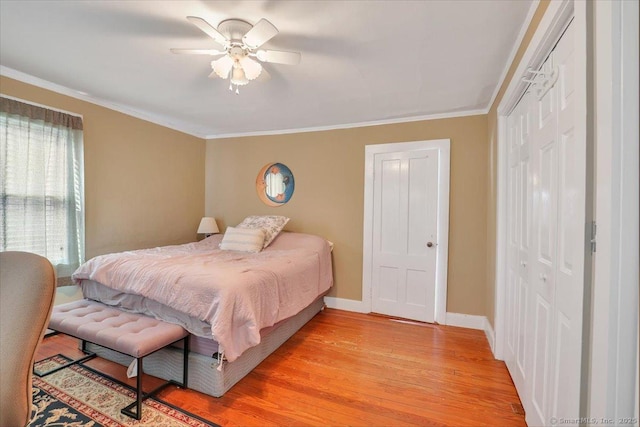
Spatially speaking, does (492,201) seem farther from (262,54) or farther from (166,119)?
(166,119)

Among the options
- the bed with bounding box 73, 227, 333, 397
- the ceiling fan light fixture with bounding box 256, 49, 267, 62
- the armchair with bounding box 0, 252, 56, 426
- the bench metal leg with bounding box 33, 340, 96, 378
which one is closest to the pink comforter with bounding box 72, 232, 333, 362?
the bed with bounding box 73, 227, 333, 397

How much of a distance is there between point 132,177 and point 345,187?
256cm

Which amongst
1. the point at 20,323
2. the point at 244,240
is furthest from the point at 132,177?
the point at 20,323

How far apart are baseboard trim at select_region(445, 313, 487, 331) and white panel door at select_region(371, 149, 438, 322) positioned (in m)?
0.19

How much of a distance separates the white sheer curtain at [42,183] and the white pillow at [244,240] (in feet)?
4.59

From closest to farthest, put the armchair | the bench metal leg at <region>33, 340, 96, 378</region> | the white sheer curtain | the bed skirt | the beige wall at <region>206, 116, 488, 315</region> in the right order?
the armchair < the bed skirt < the bench metal leg at <region>33, 340, 96, 378</region> < the white sheer curtain < the beige wall at <region>206, 116, 488, 315</region>

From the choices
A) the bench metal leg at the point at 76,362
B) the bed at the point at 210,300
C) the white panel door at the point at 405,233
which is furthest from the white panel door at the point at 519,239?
the bench metal leg at the point at 76,362

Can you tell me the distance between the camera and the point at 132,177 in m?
3.29

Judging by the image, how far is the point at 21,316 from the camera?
794mm

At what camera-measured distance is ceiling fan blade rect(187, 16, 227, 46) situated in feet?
4.83

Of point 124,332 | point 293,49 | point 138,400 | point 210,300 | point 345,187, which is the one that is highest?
point 293,49

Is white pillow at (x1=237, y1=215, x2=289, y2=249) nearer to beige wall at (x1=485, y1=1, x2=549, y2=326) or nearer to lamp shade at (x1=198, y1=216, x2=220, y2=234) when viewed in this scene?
lamp shade at (x1=198, y1=216, x2=220, y2=234)

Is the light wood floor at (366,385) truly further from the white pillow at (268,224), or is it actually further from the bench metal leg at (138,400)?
the white pillow at (268,224)

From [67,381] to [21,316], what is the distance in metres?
1.69
